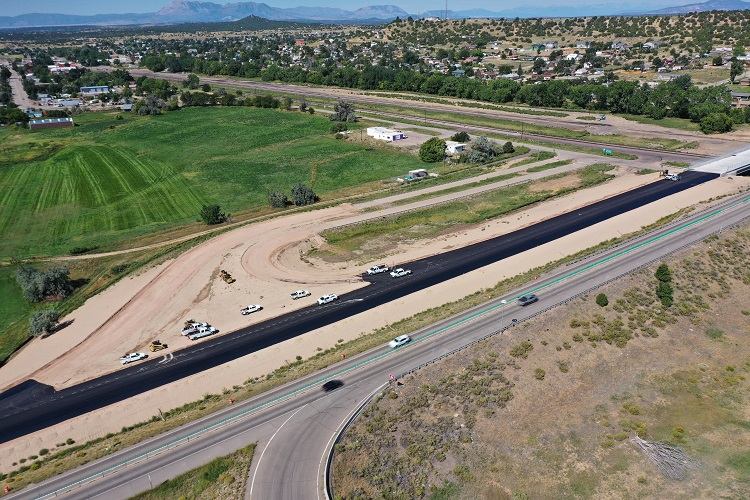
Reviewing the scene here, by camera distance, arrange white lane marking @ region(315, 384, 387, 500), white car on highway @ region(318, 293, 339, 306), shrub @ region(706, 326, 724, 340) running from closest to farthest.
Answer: white lane marking @ region(315, 384, 387, 500)
shrub @ region(706, 326, 724, 340)
white car on highway @ region(318, 293, 339, 306)

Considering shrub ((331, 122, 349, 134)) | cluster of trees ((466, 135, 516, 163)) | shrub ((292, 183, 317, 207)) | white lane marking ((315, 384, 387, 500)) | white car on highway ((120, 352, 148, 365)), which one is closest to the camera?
white lane marking ((315, 384, 387, 500))

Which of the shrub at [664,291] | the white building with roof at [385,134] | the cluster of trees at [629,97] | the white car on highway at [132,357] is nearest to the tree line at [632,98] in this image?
the cluster of trees at [629,97]

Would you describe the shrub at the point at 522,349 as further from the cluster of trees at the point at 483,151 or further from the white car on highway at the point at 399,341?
the cluster of trees at the point at 483,151

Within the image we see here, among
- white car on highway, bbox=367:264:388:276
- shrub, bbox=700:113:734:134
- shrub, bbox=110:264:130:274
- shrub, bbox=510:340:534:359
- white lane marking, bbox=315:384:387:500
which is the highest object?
shrub, bbox=700:113:734:134

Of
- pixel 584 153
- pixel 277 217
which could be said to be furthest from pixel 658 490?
pixel 584 153

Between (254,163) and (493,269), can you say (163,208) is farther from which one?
(493,269)

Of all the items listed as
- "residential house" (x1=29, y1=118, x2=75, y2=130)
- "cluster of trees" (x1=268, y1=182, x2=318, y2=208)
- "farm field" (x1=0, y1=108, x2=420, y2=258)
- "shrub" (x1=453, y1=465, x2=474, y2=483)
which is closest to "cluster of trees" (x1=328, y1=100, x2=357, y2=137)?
"farm field" (x1=0, y1=108, x2=420, y2=258)

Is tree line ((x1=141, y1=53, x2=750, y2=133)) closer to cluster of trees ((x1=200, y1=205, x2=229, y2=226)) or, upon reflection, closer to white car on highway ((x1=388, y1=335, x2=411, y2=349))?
white car on highway ((x1=388, y1=335, x2=411, y2=349))
